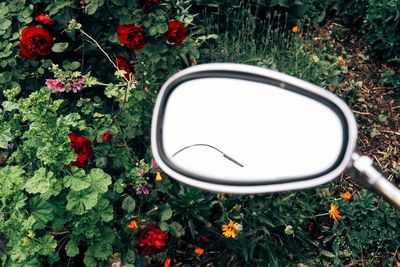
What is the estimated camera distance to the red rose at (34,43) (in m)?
1.90

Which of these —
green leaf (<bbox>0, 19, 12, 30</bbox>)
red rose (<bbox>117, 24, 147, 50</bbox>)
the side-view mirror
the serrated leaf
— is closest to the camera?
the side-view mirror

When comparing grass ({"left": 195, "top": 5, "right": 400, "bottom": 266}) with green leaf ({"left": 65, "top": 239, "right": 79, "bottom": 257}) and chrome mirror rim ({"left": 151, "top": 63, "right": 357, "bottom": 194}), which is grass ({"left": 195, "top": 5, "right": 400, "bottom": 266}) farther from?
chrome mirror rim ({"left": 151, "top": 63, "right": 357, "bottom": 194})

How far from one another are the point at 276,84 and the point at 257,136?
0.44 feet

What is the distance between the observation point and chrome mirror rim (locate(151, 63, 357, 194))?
82cm

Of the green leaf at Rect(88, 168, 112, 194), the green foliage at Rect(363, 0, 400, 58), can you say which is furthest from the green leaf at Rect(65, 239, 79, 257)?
the green foliage at Rect(363, 0, 400, 58)

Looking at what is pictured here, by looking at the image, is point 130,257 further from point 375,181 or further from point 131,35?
point 375,181

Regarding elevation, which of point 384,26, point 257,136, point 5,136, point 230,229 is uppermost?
point 257,136

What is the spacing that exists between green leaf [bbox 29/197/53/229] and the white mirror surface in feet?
2.85

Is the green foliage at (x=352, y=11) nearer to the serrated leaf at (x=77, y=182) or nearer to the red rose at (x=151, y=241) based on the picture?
the red rose at (x=151, y=241)

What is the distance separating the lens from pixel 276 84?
0.92m

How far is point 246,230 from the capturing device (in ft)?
7.25

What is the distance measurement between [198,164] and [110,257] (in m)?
1.24

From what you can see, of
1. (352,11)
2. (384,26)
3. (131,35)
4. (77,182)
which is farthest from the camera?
(352,11)

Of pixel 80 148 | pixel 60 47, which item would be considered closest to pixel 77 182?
pixel 80 148
